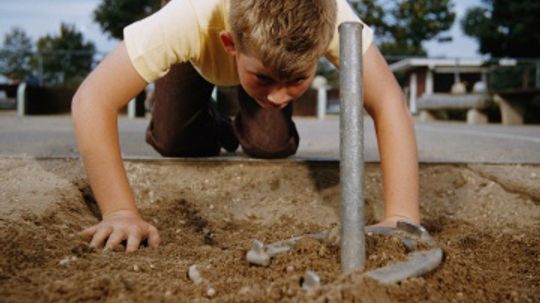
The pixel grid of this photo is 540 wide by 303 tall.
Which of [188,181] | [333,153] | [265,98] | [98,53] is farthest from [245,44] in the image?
[98,53]

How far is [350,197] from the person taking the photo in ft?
3.97

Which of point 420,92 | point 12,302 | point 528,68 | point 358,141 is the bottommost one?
point 420,92

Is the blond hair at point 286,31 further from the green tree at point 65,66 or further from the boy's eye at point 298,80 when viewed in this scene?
the green tree at point 65,66

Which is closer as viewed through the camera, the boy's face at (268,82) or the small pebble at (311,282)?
the small pebble at (311,282)

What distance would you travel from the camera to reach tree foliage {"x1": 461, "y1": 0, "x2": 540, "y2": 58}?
2083cm

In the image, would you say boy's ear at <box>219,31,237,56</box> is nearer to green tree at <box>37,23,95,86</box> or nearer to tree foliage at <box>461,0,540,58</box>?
green tree at <box>37,23,95,86</box>

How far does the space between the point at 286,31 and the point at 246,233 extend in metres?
0.89

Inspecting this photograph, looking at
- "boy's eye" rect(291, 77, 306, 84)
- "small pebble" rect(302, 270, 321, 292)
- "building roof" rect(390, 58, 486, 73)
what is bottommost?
"building roof" rect(390, 58, 486, 73)

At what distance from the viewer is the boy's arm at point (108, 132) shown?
183 cm

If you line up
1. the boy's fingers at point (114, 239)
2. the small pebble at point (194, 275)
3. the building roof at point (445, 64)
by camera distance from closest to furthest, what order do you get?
1. the small pebble at point (194, 275)
2. the boy's fingers at point (114, 239)
3. the building roof at point (445, 64)

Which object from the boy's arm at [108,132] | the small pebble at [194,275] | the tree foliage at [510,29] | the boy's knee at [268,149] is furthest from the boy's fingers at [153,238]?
the tree foliage at [510,29]

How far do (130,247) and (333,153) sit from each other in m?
2.13

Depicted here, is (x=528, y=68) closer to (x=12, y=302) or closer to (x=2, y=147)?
(x=2, y=147)

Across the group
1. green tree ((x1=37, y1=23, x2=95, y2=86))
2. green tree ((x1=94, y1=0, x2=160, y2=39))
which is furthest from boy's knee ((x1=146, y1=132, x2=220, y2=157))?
green tree ((x1=94, y1=0, x2=160, y2=39))
